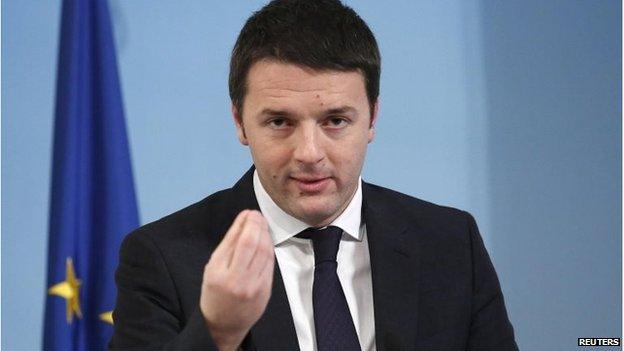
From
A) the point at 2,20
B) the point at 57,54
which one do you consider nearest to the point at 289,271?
the point at 57,54

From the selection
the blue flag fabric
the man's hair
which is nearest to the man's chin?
the man's hair

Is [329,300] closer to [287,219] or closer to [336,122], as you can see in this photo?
[287,219]

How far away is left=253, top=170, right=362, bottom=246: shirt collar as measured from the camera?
168cm

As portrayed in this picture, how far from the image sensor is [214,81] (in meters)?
2.81

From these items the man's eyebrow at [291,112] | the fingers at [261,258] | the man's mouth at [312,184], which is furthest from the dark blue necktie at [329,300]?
the fingers at [261,258]

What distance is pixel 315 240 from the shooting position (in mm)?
1678

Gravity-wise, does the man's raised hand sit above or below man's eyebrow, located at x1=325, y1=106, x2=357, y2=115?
below

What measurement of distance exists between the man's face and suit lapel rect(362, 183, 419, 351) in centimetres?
15

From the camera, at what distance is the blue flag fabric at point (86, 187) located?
253cm

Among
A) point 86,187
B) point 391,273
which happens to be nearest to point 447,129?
point 86,187

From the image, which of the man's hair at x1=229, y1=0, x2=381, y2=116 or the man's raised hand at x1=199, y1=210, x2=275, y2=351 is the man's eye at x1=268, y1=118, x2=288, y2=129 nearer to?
the man's hair at x1=229, y1=0, x2=381, y2=116

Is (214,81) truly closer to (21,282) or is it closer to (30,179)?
(30,179)

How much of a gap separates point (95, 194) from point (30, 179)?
284mm

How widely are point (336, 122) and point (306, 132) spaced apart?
0.08 m
